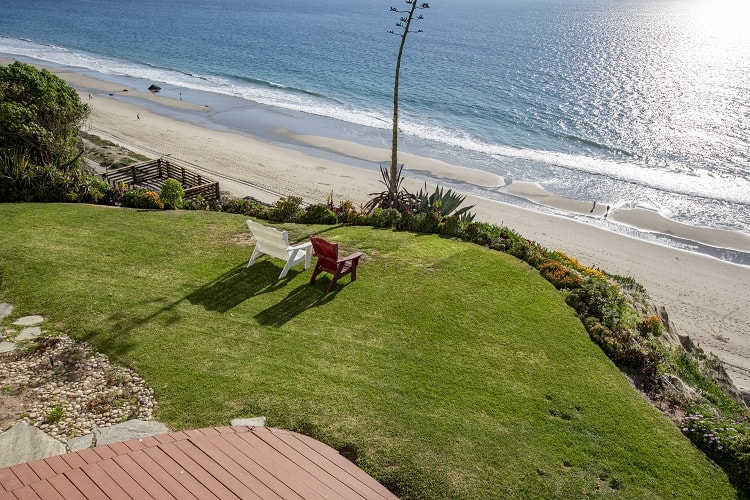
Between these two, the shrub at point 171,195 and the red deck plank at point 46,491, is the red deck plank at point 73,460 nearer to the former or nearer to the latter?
the red deck plank at point 46,491

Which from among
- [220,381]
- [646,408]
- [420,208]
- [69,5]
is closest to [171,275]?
[220,381]

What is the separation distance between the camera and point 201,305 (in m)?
9.87

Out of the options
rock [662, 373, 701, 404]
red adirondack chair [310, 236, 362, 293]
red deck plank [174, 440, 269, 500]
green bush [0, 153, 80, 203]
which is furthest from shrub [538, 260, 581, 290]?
green bush [0, 153, 80, 203]

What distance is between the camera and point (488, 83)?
58.6 meters

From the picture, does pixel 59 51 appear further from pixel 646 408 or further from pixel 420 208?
pixel 646 408

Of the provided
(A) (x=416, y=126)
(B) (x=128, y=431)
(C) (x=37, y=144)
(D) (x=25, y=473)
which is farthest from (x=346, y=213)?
(A) (x=416, y=126)

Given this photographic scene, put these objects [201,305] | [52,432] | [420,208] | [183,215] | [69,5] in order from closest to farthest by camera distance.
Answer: [52,432], [201,305], [183,215], [420,208], [69,5]

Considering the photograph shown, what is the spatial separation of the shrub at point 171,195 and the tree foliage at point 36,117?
3.20 m

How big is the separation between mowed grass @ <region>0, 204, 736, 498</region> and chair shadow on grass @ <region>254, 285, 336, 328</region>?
4 centimetres

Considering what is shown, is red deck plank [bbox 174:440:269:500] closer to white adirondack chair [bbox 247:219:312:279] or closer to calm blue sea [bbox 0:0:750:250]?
white adirondack chair [bbox 247:219:312:279]

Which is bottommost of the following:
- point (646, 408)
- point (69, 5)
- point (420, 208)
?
point (646, 408)

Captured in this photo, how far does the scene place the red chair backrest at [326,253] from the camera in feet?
34.7

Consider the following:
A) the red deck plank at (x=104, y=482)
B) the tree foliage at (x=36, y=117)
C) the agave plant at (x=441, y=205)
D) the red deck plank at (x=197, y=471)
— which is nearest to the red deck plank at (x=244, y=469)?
the red deck plank at (x=197, y=471)

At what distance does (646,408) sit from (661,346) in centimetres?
290
